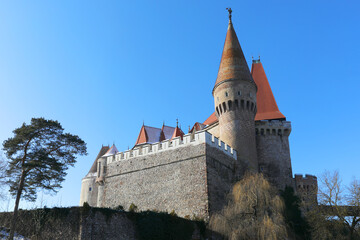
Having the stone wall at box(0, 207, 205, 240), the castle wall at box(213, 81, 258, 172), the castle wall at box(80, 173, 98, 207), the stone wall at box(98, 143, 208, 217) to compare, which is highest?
the castle wall at box(213, 81, 258, 172)

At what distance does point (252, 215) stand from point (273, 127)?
11.1m

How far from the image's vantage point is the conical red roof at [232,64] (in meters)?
28.2

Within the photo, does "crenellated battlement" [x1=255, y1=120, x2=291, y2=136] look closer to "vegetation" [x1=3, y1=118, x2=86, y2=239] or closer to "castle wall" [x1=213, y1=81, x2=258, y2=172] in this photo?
"castle wall" [x1=213, y1=81, x2=258, y2=172]

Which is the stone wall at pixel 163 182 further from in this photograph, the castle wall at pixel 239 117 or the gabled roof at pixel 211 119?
the gabled roof at pixel 211 119

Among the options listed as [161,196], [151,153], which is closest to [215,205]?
[161,196]

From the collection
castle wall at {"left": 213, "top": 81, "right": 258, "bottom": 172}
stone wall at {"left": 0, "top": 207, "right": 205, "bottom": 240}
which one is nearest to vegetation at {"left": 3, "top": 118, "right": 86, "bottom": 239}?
stone wall at {"left": 0, "top": 207, "right": 205, "bottom": 240}

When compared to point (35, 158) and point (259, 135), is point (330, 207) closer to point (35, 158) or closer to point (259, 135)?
point (259, 135)

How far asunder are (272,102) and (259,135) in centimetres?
375

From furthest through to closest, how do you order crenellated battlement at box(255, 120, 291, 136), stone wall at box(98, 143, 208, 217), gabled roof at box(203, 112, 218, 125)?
1. gabled roof at box(203, 112, 218, 125)
2. crenellated battlement at box(255, 120, 291, 136)
3. stone wall at box(98, 143, 208, 217)

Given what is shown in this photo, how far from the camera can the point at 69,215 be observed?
18047 millimetres

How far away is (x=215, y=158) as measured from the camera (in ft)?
78.1

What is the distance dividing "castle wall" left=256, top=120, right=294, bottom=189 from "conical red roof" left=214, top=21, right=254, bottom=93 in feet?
12.5

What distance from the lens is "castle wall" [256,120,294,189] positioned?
92.6 feet

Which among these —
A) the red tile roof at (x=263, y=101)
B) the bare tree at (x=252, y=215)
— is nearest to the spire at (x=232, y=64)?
the red tile roof at (x=263, y=101)
